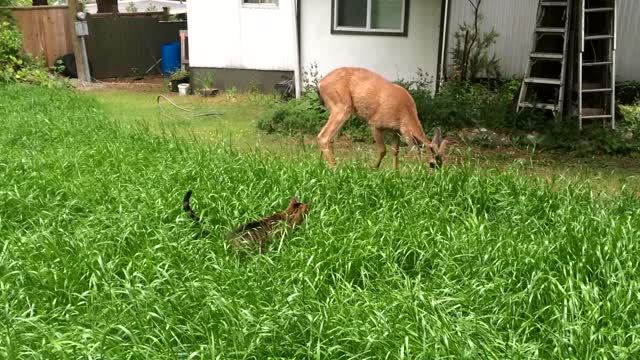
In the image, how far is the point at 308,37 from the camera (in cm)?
1327

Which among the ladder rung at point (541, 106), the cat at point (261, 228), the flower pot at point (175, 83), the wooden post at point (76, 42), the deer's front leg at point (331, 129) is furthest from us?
the wooden post at point (76, 42)

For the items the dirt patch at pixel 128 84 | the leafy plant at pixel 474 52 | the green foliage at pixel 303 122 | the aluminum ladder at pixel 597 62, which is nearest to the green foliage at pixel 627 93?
the leafy plant at pixel 474 52

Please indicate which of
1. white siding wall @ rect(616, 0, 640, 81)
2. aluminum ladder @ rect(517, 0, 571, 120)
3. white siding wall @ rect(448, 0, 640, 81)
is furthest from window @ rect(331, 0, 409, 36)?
white siding wall @ rect(616, 0, 640, 81)

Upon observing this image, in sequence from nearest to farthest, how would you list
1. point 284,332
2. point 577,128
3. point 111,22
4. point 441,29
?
point 284,332 < point 577,128 < point 441,29 < point 111,22

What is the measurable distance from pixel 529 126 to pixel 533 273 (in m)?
6.42

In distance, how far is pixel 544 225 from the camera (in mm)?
4766

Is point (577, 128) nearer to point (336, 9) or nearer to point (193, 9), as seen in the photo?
point (336, 9)

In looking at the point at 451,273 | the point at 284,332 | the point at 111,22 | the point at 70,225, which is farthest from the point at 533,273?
the point at 111,22

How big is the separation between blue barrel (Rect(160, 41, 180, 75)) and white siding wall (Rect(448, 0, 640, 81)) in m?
7.33

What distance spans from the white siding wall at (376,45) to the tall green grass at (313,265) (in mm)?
6992

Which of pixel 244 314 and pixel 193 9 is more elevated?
pixel 193 9

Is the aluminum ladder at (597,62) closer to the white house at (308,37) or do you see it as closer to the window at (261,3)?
the white house at (308,37)

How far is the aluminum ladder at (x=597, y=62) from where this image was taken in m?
9.46

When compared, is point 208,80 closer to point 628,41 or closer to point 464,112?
point 464,112
